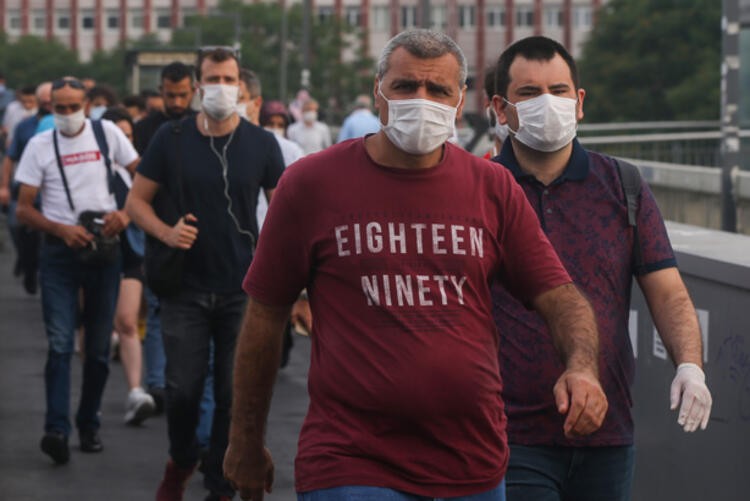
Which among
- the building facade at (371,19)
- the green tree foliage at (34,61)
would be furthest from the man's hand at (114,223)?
the green tree foliage at (34,61)

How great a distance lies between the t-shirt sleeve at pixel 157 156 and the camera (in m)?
7.51

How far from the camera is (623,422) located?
471 cm

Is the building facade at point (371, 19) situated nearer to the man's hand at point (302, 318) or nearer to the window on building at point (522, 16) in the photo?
the window on building at point (522, 16)

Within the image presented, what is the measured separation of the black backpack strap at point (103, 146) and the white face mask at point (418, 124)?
5.54 metres

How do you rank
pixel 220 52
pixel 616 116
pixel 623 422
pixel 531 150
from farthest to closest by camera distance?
pixel 616 116 → pixel 220 52 → pixel 531 150 → pixel 623 422

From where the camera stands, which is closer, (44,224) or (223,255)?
(223,255)

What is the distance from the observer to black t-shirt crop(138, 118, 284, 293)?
7516 mm

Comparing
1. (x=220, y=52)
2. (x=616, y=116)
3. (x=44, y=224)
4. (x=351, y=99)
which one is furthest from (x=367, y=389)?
(x=351, y=99)

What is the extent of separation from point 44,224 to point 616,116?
2553 inches

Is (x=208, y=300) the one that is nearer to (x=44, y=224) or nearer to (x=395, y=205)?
(x=44, y=224)

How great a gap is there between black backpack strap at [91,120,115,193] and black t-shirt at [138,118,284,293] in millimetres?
A: 1922

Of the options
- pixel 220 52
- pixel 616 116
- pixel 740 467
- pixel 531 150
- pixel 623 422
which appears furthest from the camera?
pixel 616 116

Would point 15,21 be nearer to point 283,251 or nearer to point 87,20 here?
point 87,20

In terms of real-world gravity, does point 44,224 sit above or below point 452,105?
below
